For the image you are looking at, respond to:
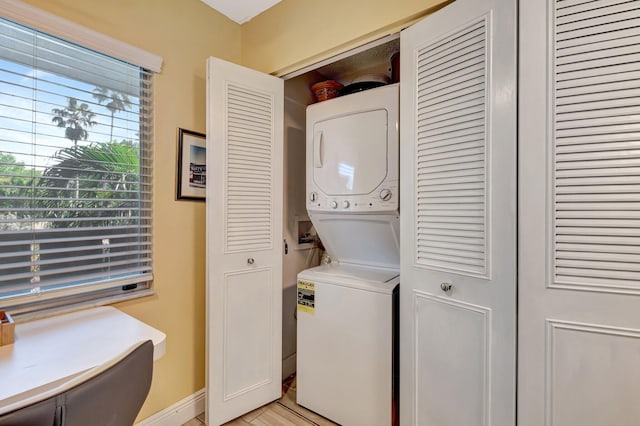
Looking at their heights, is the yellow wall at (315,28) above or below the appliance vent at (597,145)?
above

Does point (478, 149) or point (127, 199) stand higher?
point (478, 149)

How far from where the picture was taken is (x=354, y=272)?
1999 millimetres

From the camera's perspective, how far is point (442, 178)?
1.33m

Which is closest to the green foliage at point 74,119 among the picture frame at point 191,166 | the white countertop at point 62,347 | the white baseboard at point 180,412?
the picture frame at point 191,166

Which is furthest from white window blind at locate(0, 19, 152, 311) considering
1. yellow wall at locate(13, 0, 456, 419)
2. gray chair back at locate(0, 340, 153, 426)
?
gray chair back at locate(0, 340, 153, 426)

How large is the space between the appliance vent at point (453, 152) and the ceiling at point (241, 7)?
3.98 ft

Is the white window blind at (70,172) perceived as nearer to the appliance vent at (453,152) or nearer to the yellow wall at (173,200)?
the yellow wall at (173,200)

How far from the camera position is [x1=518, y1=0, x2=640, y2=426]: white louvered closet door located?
3.07 ft

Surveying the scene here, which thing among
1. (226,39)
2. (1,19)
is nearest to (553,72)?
(226,39)

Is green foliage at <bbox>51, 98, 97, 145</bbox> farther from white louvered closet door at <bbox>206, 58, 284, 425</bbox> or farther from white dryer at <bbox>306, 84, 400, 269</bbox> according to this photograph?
white dryer at <bbox>306, 84, 400, 269</bbox>

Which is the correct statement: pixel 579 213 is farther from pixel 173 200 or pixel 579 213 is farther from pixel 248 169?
pixel 173 200

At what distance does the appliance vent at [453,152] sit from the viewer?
1204 mm

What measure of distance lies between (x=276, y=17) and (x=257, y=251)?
156cm

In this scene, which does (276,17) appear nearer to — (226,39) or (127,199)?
(226,39)
